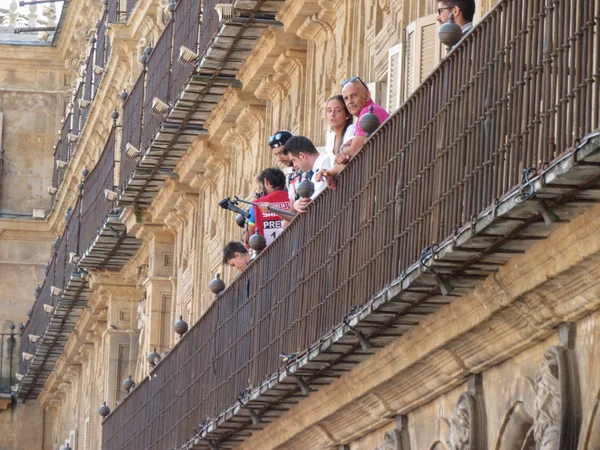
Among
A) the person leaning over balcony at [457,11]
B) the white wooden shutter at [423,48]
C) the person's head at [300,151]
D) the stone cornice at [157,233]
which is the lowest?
the person leaning over balcony at [457,11]

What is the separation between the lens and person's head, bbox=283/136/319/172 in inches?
658

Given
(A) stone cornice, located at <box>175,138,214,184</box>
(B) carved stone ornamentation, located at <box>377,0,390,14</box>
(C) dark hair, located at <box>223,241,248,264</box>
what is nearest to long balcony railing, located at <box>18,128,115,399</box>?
(A) stone cornice, located at <box>175,138,214,184</box>

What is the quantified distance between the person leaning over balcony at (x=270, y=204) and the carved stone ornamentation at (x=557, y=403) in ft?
19.7

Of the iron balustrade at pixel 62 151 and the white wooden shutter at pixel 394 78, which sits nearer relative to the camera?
the white wooden shutter at pixel 394 78

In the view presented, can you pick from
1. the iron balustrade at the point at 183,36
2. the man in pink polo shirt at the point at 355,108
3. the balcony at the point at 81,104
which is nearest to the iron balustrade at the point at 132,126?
the iron balustrade at the point at 183,36

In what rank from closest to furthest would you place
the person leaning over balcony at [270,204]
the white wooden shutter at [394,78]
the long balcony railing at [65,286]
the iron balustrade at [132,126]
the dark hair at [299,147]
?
1. the dark hair at [299,147]
2. the white wooden shutter at [394,78]
3. the person leaning over balcony at [270,204]
4. the iron balustrade at [132,126]
5. the long balcony railing at [65,286]

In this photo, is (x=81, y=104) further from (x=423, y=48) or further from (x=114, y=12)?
(x=423, y=48)

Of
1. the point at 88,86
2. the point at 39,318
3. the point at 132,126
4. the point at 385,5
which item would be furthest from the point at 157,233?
the point at 39,318

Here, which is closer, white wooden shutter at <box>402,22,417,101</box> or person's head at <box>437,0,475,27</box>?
person's head at <box>437,0,475,27</box>

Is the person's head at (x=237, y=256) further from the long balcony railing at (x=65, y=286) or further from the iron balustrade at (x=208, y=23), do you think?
the long balcony railing at (x=65, y=286)

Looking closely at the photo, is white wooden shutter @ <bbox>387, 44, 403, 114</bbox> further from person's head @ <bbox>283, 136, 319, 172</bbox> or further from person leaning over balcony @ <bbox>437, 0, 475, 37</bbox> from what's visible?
person leaning over balcony @ <bbox>437, 0, 475, 37</bbox>

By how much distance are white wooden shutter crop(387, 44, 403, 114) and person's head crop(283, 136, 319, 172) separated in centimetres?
139

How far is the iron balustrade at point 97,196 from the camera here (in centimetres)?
3225

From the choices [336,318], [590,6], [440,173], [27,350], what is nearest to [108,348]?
[27,350]
